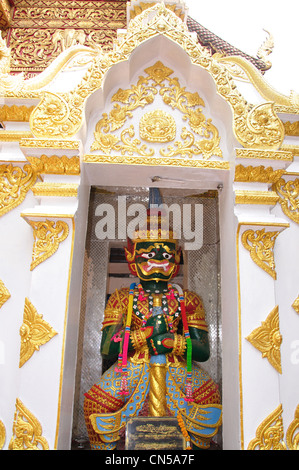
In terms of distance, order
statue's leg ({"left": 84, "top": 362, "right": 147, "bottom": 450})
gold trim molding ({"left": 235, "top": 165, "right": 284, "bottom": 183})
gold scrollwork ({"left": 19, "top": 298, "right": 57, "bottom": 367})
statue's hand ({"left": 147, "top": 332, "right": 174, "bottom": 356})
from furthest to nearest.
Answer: statue's hand ({"left": 147, "top": 332, "right": 174, "bottom": 356}), statue's leg ({"left": 84, "top": 362, "right": 147, "bottom": 450}), gold trim molding ({"left": 235, "top": 165, "right": 284, "bottom": 183}), gold scrollwork ({"left": 19, "top": 298, "right": 57, "bottom": 367})

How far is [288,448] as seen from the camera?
316cm

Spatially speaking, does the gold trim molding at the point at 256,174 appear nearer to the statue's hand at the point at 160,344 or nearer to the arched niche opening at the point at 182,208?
the arched niche opening at the point at 182,208

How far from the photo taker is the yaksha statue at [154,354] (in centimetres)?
360

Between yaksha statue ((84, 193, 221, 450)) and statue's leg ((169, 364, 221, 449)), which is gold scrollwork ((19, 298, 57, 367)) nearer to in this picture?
yaksha statue ((84, 193, 221, 450))

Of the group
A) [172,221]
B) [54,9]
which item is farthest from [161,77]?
[54,9]

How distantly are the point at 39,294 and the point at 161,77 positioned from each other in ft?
7.78

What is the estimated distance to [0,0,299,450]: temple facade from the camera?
122 inches

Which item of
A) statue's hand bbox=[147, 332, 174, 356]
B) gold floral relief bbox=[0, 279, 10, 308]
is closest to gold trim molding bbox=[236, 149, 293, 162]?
statue's hand bbox=[147, 332, 174, 356]

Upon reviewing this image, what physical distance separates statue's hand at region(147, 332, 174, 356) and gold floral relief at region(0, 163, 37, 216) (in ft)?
5.83

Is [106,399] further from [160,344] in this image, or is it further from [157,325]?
[157,325]

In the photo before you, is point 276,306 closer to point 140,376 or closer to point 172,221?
point 140,376

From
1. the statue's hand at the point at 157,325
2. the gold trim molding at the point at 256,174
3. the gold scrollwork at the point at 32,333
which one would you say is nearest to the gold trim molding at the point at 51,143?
the gold scrollwork at the point at 32,333

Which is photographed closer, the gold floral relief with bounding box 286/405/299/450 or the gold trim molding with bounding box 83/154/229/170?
the gold floral relief with bounding box 286/405/299/450

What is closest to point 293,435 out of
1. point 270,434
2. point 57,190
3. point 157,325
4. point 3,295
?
point 270,434
